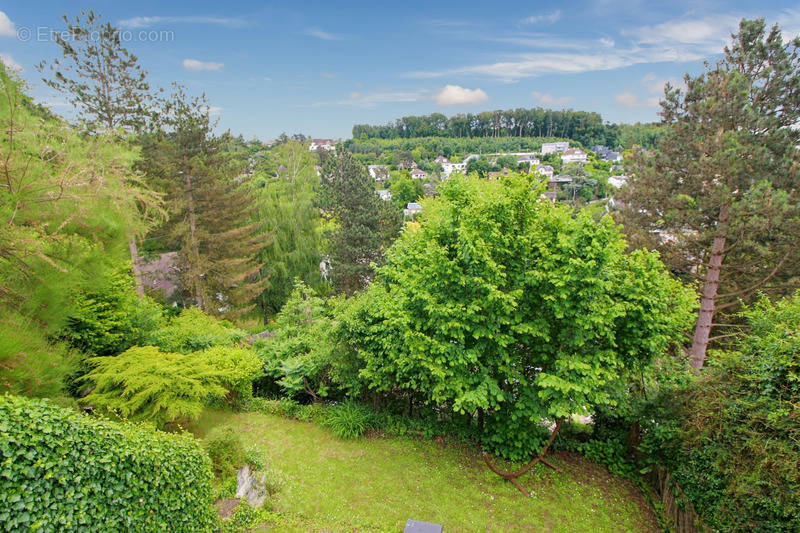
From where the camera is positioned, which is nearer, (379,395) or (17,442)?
(17,442)

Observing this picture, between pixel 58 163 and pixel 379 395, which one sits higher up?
pixel 58 163

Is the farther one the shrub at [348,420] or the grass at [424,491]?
the shrub at [348,420]

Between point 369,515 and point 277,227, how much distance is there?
18.0m

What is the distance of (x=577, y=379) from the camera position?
6.82 m

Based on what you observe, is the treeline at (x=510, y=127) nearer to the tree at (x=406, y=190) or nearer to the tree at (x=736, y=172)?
the tree at (x=406, y=190)

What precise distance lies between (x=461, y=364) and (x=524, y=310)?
162cm

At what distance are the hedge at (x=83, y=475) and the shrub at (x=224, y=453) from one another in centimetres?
175

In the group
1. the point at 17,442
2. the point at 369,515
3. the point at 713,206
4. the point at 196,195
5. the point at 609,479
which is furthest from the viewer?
the point at 196,195

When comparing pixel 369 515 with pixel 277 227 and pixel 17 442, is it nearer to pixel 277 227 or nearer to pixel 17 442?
pixel 17 442

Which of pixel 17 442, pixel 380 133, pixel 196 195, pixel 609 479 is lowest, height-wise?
pixel 609 479

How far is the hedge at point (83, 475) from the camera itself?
11.9 feet

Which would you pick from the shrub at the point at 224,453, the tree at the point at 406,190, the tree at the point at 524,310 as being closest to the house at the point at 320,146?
the tree at the point at 406,190

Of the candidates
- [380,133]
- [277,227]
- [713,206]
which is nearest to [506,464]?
[713,206]

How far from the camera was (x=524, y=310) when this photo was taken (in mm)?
7598
